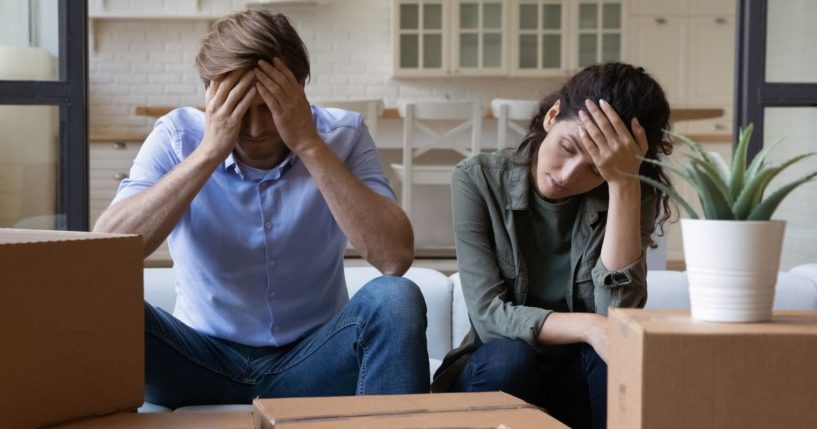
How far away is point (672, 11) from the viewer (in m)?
7.30

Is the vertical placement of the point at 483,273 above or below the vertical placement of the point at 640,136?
below

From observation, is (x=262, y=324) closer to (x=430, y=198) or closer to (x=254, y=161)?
(x=254, y=161)

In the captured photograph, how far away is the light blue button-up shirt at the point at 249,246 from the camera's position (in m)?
1.88

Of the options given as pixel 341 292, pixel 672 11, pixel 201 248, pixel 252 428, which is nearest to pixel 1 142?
pixel 201 248

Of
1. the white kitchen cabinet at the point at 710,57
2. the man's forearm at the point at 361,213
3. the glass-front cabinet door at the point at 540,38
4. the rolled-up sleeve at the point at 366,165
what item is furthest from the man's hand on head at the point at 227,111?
the white kitchen cabinet at the point at 710,57

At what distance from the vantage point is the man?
1.78m

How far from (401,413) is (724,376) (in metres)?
0.37

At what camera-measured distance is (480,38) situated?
24.1 feet

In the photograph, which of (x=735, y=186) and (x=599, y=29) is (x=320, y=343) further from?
(x=599, y=29)

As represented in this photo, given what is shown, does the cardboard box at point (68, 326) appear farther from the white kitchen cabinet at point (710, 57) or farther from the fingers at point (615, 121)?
the white kitchen cabinet at point (710, 57)

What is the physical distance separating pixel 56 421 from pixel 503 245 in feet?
2.88

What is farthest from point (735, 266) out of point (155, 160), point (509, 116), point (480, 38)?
point (480, 38)

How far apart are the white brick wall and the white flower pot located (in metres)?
6.12

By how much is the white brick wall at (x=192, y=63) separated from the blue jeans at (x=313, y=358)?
5526 mm
